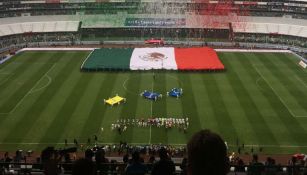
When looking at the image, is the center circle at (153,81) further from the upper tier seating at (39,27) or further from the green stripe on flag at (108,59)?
the upper tier seating at (39,27)

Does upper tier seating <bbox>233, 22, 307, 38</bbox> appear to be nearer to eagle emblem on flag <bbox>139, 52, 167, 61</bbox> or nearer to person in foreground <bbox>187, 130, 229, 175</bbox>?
eagle emblem on flag <bbox>139, 52, 167, 61</bbox>

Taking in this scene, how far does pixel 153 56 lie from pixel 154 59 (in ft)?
4.85

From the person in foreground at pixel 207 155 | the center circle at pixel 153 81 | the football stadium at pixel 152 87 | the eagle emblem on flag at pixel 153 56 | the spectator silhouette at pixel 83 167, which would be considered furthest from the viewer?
the eagle emblem on flag at pixel 153 56

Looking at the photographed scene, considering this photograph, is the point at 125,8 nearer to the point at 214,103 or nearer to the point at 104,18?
the point at 104,18

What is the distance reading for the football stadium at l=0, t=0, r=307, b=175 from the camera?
16.9m

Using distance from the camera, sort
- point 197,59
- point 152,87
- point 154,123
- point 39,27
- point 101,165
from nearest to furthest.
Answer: point 101,165
point 154,123
point 152,87
point 197,59
point 39,27

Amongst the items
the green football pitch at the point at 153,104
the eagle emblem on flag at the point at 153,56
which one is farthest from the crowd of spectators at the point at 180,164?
the eagle emblem on flag at the point at 153,56

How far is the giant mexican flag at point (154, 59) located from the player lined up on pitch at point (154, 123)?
18.2 m

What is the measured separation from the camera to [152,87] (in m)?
50.2

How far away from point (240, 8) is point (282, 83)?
1386 inches

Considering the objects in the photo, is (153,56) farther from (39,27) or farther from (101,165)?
(101,165)

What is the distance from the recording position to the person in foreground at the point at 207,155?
532 centimetres

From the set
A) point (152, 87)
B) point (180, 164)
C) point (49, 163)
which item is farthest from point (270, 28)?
point (49, 163)

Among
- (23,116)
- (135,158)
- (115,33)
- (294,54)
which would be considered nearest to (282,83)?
(294,54)
